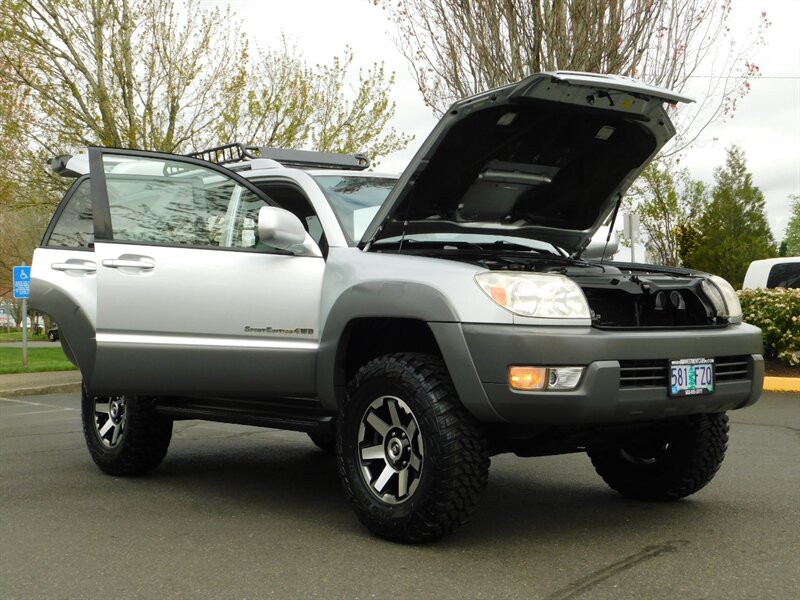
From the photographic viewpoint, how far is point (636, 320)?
14.4 ft

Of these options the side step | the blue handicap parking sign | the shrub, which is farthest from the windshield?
the blue handicap parking sign

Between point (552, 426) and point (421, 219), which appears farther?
point (421, 219)

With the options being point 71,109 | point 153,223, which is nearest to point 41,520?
point 153,223

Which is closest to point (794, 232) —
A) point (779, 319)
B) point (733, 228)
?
point (733, 228)

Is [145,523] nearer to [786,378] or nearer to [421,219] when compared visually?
[421,219]

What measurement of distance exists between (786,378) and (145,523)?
9.89 meters

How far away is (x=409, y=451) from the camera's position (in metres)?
4.39

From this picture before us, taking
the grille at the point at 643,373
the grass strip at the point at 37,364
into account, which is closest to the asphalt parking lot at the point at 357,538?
the grille at the point at 643,373

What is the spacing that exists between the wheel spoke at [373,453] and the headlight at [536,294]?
0.92 m

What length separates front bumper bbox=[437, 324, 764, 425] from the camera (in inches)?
159

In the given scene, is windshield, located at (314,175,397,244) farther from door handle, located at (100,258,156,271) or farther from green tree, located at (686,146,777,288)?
green tree, located at (686,146,777,288)

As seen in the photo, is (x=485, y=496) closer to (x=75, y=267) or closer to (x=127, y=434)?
(x=127, y=434)

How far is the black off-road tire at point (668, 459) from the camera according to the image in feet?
16.5

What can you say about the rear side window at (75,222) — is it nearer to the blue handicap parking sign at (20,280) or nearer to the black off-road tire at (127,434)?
the black off-road tire at (127,434)
